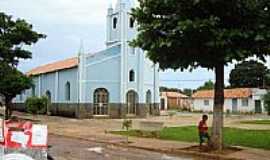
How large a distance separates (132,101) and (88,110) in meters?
5.47

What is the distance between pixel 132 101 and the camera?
58.0 metres

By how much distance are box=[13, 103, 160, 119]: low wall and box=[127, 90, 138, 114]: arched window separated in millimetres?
420

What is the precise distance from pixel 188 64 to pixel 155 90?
133 ft

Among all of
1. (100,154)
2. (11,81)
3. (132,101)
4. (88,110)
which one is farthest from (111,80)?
(100,154)

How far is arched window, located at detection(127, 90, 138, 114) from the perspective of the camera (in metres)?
57.7

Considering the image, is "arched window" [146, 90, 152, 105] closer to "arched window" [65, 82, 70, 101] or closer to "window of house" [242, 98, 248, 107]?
"arched window" [65, 82, 70, 101]

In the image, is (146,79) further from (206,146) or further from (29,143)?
(29,143)

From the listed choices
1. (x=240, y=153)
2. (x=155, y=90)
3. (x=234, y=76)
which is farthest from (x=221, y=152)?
(x=234, y=76)

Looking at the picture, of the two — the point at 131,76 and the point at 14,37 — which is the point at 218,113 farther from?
the point at 131,76

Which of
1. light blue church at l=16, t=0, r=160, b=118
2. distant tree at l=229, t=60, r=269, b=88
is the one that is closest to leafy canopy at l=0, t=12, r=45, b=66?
light blue church at l=16, t=0, r=160, b=118

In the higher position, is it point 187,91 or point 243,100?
point 187,91

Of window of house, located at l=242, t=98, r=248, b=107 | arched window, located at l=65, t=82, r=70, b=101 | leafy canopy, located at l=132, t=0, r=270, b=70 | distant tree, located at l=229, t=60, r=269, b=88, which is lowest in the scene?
window of house, located at l=242, t=98, r=248, b=107

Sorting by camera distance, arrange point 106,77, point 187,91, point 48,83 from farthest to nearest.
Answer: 1. point 187,91
2. point 48,83
3. point 106,77

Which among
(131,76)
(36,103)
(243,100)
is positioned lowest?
(36,103)
